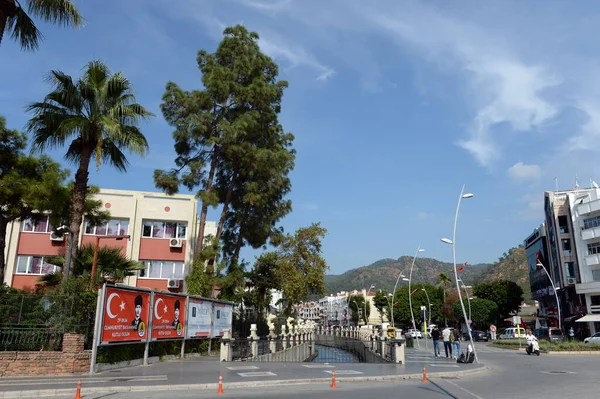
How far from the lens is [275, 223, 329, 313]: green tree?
35219 mm

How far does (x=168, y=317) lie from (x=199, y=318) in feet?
9.83

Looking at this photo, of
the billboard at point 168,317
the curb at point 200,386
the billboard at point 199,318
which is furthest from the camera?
the billboard at point 199,318

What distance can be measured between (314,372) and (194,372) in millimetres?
4207

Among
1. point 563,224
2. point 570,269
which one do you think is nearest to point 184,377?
point 570,269

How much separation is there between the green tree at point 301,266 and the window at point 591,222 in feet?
118

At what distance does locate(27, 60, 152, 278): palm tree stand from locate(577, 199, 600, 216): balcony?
2078 inches

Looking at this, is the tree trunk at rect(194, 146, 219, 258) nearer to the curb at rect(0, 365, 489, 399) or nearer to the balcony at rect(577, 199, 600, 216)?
the curb at rect(0, 365, 489, 399)

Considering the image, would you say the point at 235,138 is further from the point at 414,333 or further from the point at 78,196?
the point at 414,333

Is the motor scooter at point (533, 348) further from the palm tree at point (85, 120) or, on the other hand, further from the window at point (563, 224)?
the window at point (563, 224)

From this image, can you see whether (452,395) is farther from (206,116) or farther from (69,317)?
(206,116)

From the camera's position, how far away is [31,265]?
3422cm

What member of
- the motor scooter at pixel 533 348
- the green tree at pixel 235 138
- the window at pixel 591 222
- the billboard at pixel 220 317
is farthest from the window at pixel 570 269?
the billboard at pixel 220 317

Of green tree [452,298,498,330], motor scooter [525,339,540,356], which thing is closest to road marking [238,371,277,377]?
motor scooter [525,339,540,356]

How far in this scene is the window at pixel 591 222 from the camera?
53.7 meters
